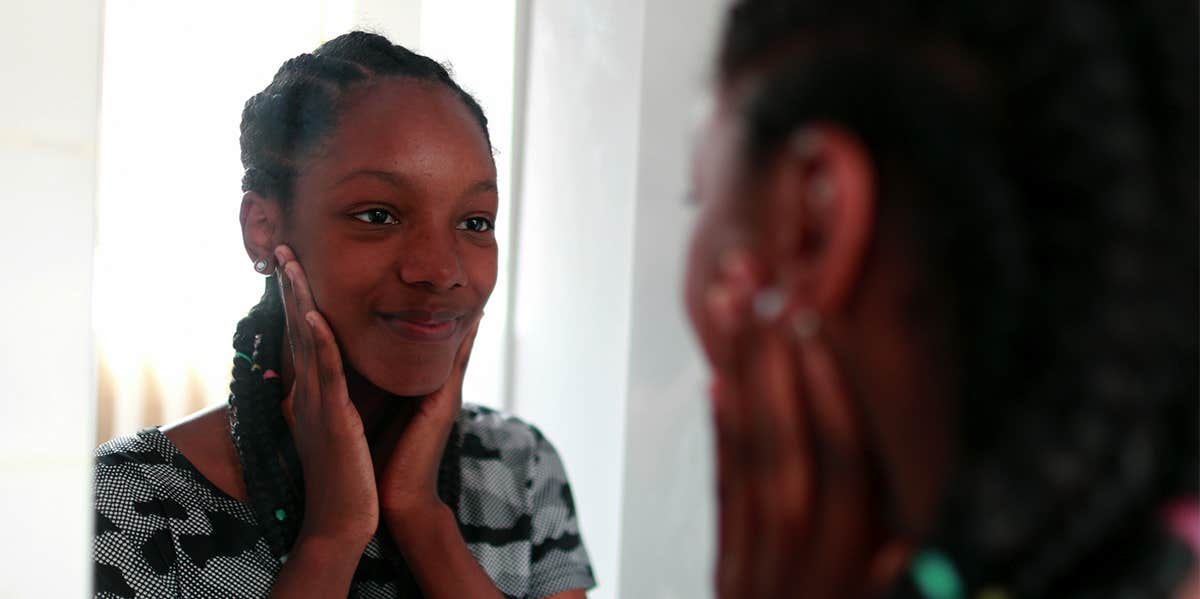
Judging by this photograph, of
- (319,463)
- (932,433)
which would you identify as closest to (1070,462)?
(932,433)

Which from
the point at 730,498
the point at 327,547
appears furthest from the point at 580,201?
the point at 730,498

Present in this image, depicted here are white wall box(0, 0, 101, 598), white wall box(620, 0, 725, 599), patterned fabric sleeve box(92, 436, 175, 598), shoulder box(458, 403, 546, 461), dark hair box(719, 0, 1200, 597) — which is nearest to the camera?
dark hair box(719, 0, 1200, 597)

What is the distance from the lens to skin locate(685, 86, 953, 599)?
260 millimetres

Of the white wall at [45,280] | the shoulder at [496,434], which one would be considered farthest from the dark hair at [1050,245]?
the shoulder at [496,434]

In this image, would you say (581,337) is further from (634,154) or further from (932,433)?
(932,433)

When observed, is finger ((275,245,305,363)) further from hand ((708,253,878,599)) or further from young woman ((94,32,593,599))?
hand ((708,253,878,599))

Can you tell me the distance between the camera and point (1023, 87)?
248mm

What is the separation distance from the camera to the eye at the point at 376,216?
0.68m

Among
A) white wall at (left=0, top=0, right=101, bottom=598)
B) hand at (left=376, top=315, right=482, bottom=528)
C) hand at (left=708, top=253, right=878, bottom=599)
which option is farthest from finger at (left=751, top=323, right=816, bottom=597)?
hand at (left=376, top=315, right=482, bottom=528)

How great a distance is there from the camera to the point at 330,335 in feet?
2.25

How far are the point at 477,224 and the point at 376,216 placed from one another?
0.07 m

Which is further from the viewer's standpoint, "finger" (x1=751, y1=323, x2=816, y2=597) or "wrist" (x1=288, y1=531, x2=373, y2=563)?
"wrist" (x1=288, y1=531, x2=373, y2=563)

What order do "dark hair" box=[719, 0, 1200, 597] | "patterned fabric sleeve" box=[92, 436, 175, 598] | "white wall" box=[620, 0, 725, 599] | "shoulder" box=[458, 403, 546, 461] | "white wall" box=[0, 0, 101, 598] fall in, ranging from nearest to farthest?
"dark hair" box=[719, 0, 1200, 597], "white wall" box=[0, 0, 101, 598], "patterned fabric sleeve" box=[92, 436, 175, 598], "white wall" box=[620, 0, 725, 599], "shoulder" box=[458, 403, 546, 461]

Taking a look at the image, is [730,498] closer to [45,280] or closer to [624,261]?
[45,280]
